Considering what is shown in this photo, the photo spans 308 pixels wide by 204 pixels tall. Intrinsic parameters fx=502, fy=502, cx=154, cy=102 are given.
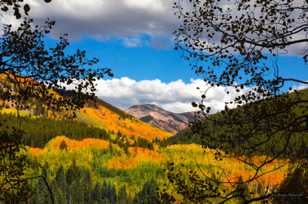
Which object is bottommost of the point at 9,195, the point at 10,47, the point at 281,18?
the point at 9,195

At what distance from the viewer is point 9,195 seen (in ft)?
46.9

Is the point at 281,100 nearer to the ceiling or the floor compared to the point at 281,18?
nearer to the floor

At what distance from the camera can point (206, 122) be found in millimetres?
13250

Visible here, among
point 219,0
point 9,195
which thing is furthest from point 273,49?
point 9,195

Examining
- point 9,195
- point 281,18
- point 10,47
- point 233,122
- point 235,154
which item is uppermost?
point 281,18

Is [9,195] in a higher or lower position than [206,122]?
lower

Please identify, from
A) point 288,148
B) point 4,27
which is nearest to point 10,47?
point 4,27

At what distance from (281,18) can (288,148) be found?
11.7ft

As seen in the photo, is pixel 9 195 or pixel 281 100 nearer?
pixel 281 100

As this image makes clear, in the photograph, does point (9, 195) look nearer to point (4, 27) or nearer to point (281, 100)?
point (4, 27)

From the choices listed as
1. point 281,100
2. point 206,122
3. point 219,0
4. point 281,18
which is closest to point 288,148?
point 281,100

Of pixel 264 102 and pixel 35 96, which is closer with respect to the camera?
pixel 264 102

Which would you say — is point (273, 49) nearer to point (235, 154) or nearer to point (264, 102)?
point (264, 102)

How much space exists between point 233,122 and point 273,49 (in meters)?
2.29
